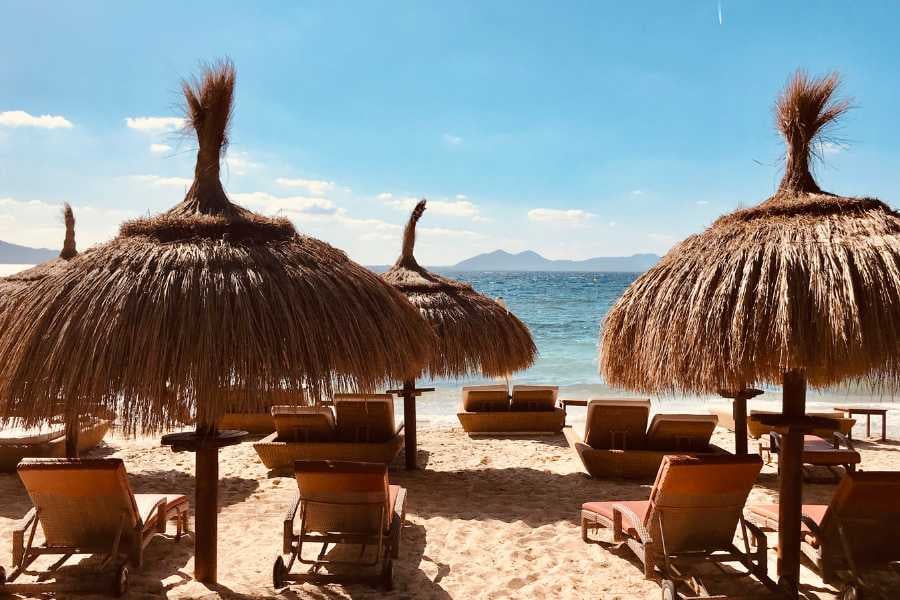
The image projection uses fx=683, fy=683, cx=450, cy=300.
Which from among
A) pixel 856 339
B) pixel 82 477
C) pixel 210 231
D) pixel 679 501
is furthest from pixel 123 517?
pixel 856 339

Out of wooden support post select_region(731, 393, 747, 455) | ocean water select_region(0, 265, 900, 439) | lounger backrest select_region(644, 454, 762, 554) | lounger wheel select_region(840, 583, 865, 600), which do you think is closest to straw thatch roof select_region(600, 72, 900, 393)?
ocean water select_region(0, 265, 900, 439)

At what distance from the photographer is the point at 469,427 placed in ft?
33.1

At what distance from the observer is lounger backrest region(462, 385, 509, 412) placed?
398 inches

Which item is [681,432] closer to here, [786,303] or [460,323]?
[460,323]

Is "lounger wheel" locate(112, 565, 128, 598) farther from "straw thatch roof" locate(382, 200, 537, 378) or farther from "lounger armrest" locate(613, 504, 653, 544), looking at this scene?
"straw thatch roof" locate(382, 200, 537, 378)

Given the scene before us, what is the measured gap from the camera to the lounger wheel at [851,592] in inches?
139

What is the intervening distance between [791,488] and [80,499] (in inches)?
158

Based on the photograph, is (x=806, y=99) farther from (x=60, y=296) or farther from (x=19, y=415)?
(x=19, y=415)

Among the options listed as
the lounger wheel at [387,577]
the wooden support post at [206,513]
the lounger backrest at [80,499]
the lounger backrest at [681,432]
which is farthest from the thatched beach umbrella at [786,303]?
the lounger backrest at [80,499]

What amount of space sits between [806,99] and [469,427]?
697 centimetres

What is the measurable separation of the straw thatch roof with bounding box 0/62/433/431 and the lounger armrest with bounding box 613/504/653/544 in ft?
5.36

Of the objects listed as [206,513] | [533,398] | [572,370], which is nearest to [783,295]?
[206,513]

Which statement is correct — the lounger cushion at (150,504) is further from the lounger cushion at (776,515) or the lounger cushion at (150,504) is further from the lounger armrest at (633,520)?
the lounger cushion at (776,515)

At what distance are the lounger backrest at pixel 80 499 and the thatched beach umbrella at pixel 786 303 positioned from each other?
3.00 m
